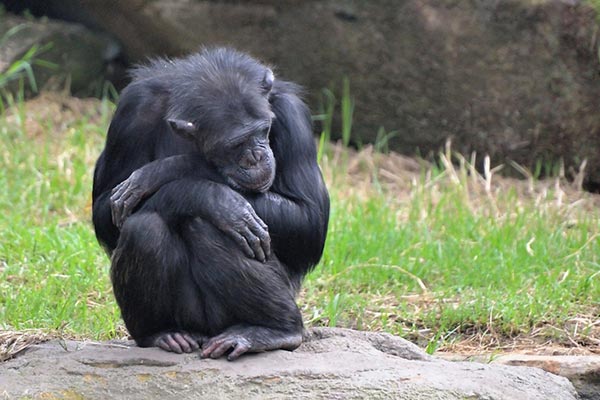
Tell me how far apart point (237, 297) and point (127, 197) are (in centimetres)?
65

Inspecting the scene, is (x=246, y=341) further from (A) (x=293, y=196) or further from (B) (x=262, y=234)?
(A) (x=293, y=196)

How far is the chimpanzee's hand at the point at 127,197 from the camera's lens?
4422 mm

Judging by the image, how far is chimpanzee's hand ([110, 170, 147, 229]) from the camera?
14.5 ft

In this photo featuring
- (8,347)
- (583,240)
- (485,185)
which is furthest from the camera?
(485,185)

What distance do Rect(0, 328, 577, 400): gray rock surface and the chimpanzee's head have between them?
2.61 feet

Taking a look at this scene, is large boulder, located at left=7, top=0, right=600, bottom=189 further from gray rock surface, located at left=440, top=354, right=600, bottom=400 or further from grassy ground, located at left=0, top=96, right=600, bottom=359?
gray rock surface, located at left=440, top=354, right=600, bottom=400

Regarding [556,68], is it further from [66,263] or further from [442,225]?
[66,263]

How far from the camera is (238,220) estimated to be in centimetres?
431

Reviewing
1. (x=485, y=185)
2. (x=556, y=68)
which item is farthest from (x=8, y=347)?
(x=556, y=68)

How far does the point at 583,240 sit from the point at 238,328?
3.50 m

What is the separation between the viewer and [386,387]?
3.99m

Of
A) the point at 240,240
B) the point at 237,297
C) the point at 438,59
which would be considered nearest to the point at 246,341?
the point at 237,297

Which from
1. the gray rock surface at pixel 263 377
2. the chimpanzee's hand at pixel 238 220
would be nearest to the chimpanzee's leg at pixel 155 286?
the gray rock surface at pixel 263 377

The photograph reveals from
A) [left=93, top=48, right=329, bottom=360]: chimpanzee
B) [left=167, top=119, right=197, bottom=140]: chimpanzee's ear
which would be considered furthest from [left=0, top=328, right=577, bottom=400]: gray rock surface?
[left=167, top=119, right=197, bottom=140]: chimpanzee's ear
